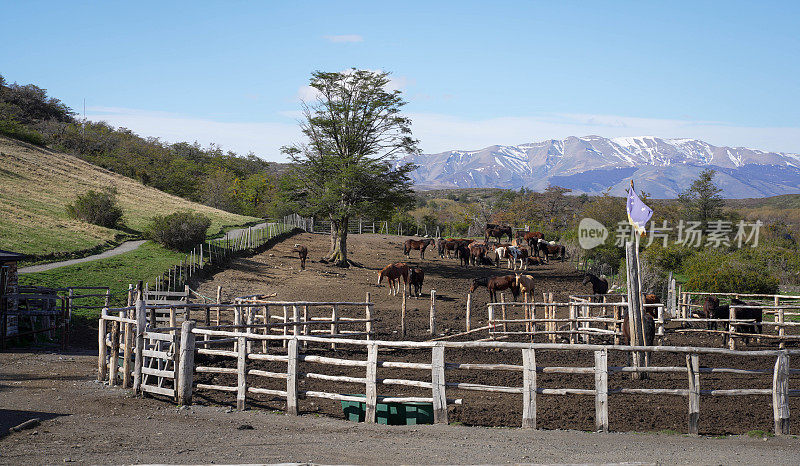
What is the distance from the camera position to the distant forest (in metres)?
68.5

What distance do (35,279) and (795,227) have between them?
72.1 m

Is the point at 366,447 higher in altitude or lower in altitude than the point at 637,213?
lower

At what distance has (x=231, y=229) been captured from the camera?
48531mm

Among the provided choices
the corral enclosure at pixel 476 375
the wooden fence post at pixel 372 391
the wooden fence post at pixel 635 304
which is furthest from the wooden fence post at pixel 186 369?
the wooden fence post at pixel 635 304

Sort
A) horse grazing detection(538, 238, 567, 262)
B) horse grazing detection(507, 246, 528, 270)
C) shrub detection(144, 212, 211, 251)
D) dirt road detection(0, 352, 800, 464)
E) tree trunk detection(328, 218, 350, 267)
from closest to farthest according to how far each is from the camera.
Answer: dirt road detection(0, 352, 800, 464)
shrub detection(144, 212, 211, 251)
tree trunk detection(328, 218, 350, 267)
horse grazing detection(507, 246, 528, 270)
horse grazing detection(538, 238, 567, 262)

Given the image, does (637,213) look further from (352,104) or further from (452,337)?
(352,104)

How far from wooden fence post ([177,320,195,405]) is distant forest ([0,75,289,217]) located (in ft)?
176

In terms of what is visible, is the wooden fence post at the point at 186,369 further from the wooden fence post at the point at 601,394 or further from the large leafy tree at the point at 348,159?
the large leafy tree at the point at 348,159

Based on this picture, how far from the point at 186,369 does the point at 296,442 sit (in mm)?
3171

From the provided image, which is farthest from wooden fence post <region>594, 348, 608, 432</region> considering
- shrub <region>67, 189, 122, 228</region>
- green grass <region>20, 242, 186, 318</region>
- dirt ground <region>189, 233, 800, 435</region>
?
shrub <region>67, 189, 122, 228</region>

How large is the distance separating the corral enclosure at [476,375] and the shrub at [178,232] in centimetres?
615

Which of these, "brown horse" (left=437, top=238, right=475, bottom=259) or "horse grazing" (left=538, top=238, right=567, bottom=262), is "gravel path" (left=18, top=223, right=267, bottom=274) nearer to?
"brown horse" (left=437, top=238, right=475, bottom=259)

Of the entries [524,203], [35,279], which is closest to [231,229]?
[35,279]

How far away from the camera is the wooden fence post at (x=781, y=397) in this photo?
884 centimetres
